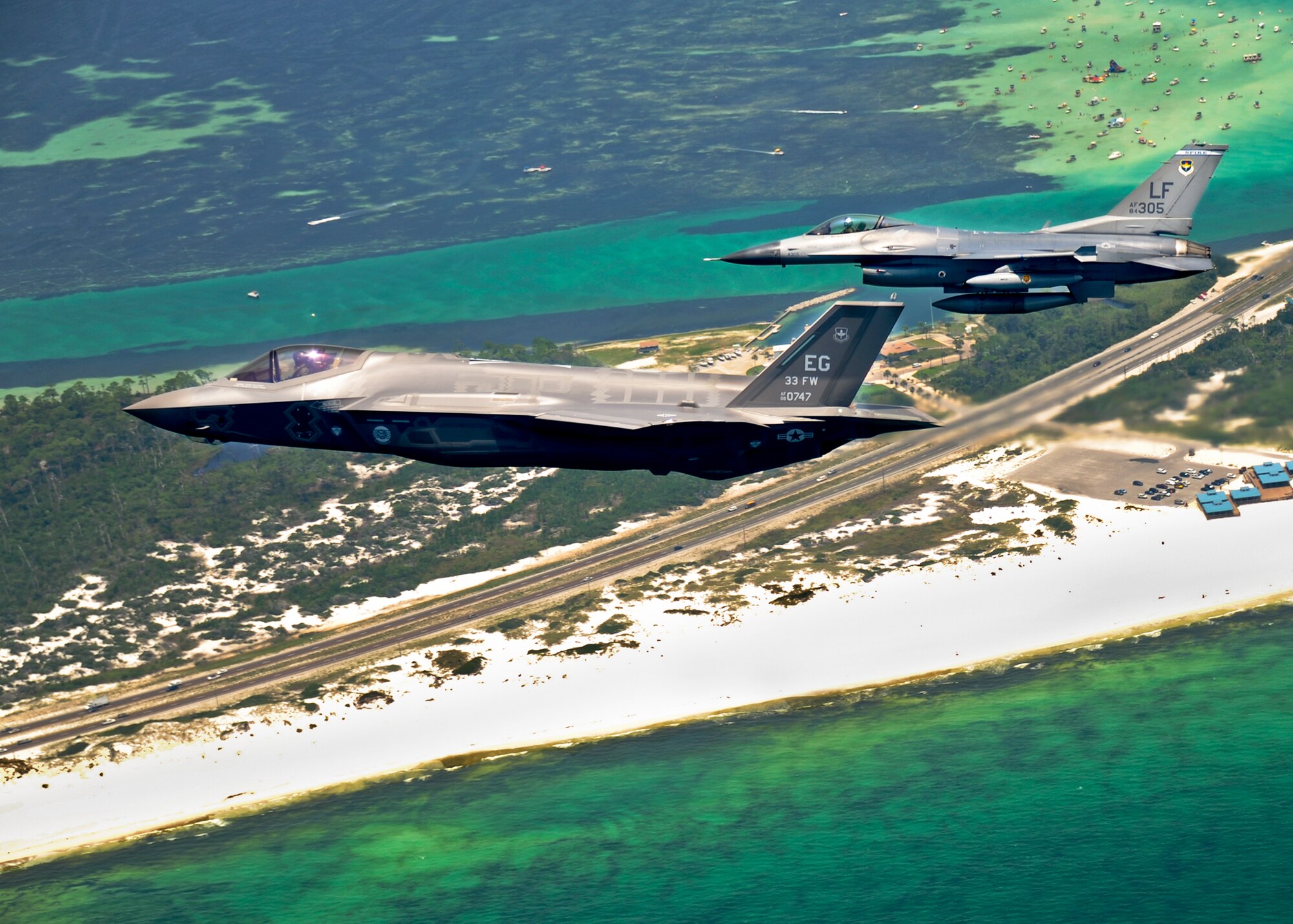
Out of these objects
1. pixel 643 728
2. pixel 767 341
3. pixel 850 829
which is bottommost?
pixel 850 829

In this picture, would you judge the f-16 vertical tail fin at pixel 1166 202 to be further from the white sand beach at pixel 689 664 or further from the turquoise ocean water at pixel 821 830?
the turquoise ocean water at pixel 821 830

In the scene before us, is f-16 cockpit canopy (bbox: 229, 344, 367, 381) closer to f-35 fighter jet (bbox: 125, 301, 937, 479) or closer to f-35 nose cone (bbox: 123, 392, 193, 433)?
f-35 fighter jet (bbox: 125, 301, 937, 479)

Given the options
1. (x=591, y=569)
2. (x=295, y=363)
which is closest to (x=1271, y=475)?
(x=591, y=569)

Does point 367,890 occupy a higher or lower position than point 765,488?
lower

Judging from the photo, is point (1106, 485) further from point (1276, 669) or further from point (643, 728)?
point (643, 728)

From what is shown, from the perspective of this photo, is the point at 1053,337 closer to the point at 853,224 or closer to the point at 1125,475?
the point at 1125,475

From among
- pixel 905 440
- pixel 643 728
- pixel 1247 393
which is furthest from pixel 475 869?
pixel 1247 393
